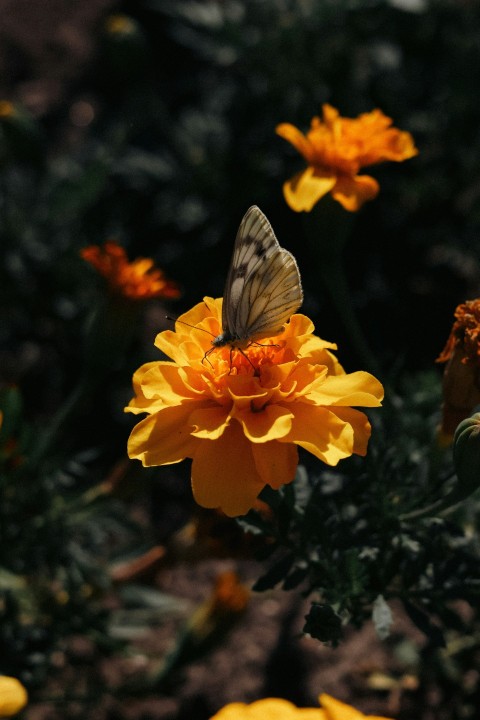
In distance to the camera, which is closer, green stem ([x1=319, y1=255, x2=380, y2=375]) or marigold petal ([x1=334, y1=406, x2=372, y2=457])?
marigold petal ([x1=334, y1=406, x2=372, y2=457])

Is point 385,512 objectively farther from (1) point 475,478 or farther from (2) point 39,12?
(2) point 39,12

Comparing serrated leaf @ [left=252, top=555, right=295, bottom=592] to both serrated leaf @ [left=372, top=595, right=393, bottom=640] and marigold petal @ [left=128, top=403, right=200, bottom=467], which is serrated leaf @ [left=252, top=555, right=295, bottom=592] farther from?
marigold petal @ [left=128, top=403, right=200, bottom=467]

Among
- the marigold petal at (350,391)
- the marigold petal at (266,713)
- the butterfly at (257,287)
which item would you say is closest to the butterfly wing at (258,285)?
the butterfly at (257,287)

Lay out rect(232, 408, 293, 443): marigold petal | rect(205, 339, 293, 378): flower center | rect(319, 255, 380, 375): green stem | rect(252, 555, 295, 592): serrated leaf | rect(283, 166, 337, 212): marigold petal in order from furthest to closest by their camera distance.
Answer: rect(319, 255, 380, 375): green stem < rect(283, 166, 337, 212): marigold petal < rect(252, 555, 295, 592): serrated leaf < rect(205, 339, 293, 378): flower center < rect(232, 408, 293, 443): marigold petal

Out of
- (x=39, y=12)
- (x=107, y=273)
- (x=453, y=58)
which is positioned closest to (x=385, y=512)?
(x=107, y=273)

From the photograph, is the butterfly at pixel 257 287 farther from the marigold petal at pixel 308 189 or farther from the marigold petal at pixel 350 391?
the marigold petal at pixel 308 189

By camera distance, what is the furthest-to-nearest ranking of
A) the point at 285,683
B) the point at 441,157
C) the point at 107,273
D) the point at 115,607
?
the point at 441,157 → the point at 115,607 → the point at 285,683 → the point at 107,273

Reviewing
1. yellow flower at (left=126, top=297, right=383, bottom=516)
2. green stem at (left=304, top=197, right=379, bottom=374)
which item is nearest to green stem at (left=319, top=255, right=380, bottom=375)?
green stem at (left=304, top=197, right=379, bottom=374)
